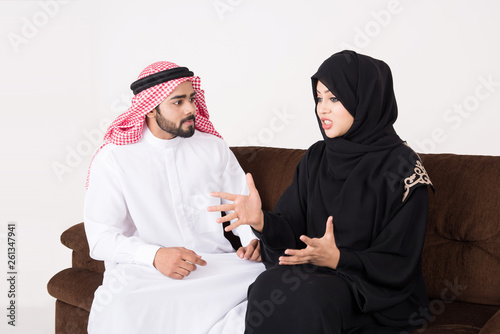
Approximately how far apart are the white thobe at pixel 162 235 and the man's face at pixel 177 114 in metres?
0.11

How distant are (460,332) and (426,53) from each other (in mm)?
1839

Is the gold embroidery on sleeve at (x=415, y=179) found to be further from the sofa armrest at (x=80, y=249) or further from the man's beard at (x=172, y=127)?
the sofa armrest at (x=80, y=249)

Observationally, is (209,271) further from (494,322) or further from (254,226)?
(494,322)

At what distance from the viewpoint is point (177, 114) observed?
2.78m

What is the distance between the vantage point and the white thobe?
7.88ft

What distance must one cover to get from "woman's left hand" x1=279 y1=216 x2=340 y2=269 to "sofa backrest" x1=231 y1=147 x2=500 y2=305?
29.6 inches

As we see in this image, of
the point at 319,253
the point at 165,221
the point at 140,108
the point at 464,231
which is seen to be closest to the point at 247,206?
the point at 319,253

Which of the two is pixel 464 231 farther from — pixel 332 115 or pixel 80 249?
pixel 80 249

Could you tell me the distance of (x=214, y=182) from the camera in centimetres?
295

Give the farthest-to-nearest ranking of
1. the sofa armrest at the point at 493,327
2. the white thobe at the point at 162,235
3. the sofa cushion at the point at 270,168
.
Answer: the sofa cushion at the point at 270,168, the white thobe at the point at 162,235, the sofa armrest at the point at 493,327

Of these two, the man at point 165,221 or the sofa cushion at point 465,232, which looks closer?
the man at point 165,221

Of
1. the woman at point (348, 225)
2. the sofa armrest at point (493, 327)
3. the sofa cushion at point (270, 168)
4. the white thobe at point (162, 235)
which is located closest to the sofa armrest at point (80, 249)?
the white thobe at point (162, 235)

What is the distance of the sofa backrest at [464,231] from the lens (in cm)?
255

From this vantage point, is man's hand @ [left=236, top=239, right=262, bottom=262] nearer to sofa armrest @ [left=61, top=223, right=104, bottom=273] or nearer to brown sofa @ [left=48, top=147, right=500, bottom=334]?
brown sofa @ [left=48, top=147, right=500, bottom=334]
